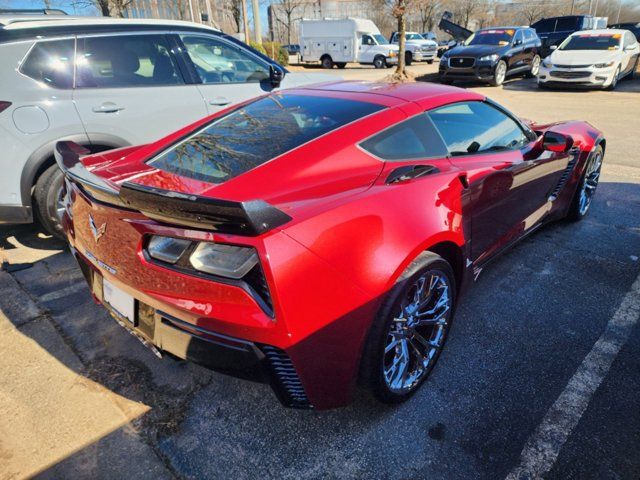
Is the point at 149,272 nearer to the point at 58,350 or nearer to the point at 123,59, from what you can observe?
the point at 58,350

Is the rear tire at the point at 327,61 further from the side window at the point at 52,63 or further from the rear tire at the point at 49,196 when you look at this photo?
the rear tire at the point at 49,196

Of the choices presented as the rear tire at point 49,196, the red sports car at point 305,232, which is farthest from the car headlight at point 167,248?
the rear tire at point 49,196

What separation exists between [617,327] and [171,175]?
2803 mm

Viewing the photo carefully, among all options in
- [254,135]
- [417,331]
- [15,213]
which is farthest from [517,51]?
[15,213]

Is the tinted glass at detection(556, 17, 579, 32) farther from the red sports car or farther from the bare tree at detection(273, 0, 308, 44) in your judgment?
the bare tree at detection(273, 0, 308, 44)

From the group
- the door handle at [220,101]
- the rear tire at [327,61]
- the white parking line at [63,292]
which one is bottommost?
the rear tire at [327,61]

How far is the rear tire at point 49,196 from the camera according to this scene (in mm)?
3680

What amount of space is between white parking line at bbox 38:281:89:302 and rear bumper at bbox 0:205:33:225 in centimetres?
79

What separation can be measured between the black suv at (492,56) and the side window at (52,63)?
13519 millimetres

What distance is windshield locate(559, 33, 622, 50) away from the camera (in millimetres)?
13260

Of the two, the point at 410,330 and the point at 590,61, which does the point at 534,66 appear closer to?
the point at 590,61

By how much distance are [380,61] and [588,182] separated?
2240cm

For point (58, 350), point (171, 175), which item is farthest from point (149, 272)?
point (58, 350)

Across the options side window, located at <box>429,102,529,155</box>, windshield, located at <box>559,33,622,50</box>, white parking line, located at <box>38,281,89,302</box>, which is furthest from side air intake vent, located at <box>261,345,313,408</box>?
windshield, located at <box>559,33,622,50</box>
